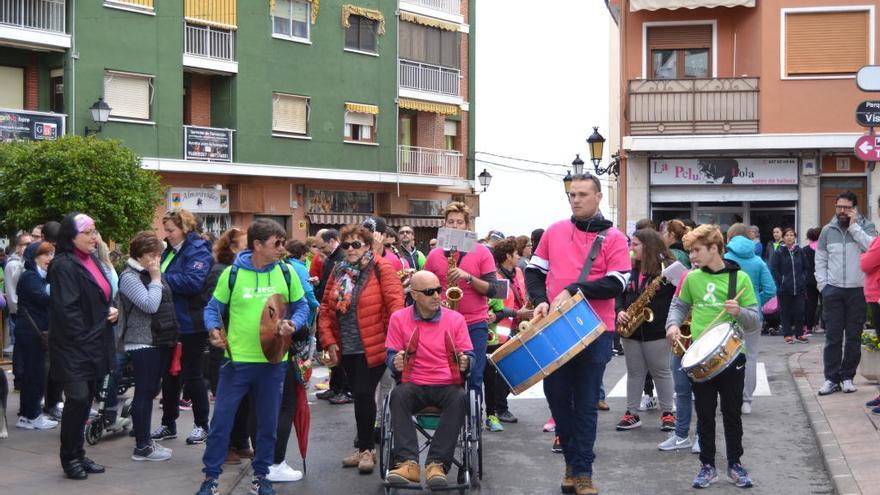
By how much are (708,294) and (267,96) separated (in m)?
27.4

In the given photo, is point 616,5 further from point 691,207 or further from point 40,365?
point 40,365

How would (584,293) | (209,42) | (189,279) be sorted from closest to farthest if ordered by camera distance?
(584,293) → (189,279) → (209,42)

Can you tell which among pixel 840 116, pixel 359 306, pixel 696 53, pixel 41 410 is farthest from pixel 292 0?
pixel 359 306

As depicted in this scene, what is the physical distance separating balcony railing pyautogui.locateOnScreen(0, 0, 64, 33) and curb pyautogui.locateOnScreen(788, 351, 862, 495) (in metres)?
22.5

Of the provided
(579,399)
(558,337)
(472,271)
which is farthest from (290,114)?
(558,337)

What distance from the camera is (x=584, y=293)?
24.7 feet

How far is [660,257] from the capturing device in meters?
10.2

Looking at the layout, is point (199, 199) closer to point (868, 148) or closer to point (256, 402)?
point (868, 148)

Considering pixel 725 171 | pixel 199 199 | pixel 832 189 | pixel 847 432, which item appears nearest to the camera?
pixel 847 432

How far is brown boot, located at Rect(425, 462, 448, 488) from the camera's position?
7270 mm

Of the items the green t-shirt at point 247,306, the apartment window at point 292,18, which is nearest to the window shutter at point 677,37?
the apartment window at point 292,18

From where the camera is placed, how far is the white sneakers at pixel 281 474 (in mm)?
8320

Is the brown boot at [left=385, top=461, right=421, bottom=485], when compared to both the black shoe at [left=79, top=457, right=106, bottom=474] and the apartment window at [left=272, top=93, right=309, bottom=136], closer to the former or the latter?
the black shoe at [left=79, top=457, right=106, bottom=474]

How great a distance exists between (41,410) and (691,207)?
1764cm
